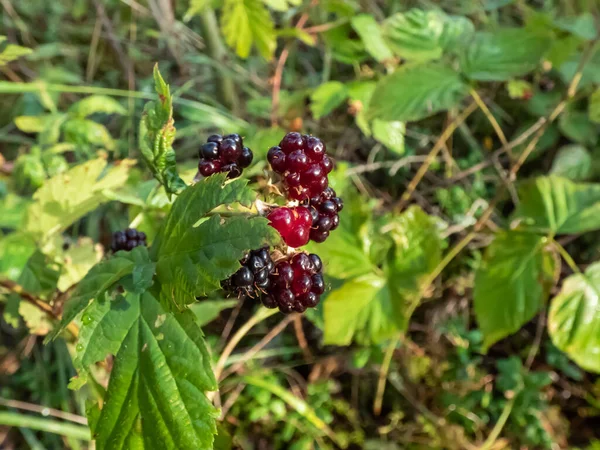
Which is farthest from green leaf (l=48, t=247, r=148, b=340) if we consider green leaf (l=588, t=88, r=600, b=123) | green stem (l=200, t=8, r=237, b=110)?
green stem (l=200, t=8, r=237, b=110)

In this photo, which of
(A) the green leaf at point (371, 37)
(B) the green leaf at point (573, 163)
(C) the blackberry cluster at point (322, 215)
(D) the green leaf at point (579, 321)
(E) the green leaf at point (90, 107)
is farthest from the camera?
(B) the green leaf at point (573, 163)

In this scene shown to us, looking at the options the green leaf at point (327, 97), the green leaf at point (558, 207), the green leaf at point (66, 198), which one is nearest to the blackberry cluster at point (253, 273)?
the green leaf at point (66, 198)

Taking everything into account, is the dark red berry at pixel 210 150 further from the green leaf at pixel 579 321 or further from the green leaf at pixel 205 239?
the green leaf at pixel 579 321

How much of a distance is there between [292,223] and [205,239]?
12 centimetres

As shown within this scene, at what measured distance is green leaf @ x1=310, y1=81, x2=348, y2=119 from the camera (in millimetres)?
1861

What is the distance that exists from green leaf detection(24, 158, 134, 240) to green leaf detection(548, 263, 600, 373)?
1276 mm

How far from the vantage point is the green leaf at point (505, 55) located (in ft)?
5.13

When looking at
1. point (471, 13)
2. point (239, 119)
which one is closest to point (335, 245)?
point (239, 119)

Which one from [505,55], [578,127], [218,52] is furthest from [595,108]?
[218,52]

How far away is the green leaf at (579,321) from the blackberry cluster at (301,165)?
1.04m

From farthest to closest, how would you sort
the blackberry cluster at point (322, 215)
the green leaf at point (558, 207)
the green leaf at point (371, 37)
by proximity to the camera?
the green leaf at point (371, 37) < the green leaf at point (558, 207) < the blackberry cluster at point (322, 215)

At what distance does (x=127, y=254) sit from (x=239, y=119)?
5.59 feet

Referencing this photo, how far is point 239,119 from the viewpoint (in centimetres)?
238

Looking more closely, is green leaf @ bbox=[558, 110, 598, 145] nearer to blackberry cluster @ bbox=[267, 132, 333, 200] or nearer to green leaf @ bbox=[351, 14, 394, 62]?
green leaf @ bbox=[351, 14, 394, 62]
